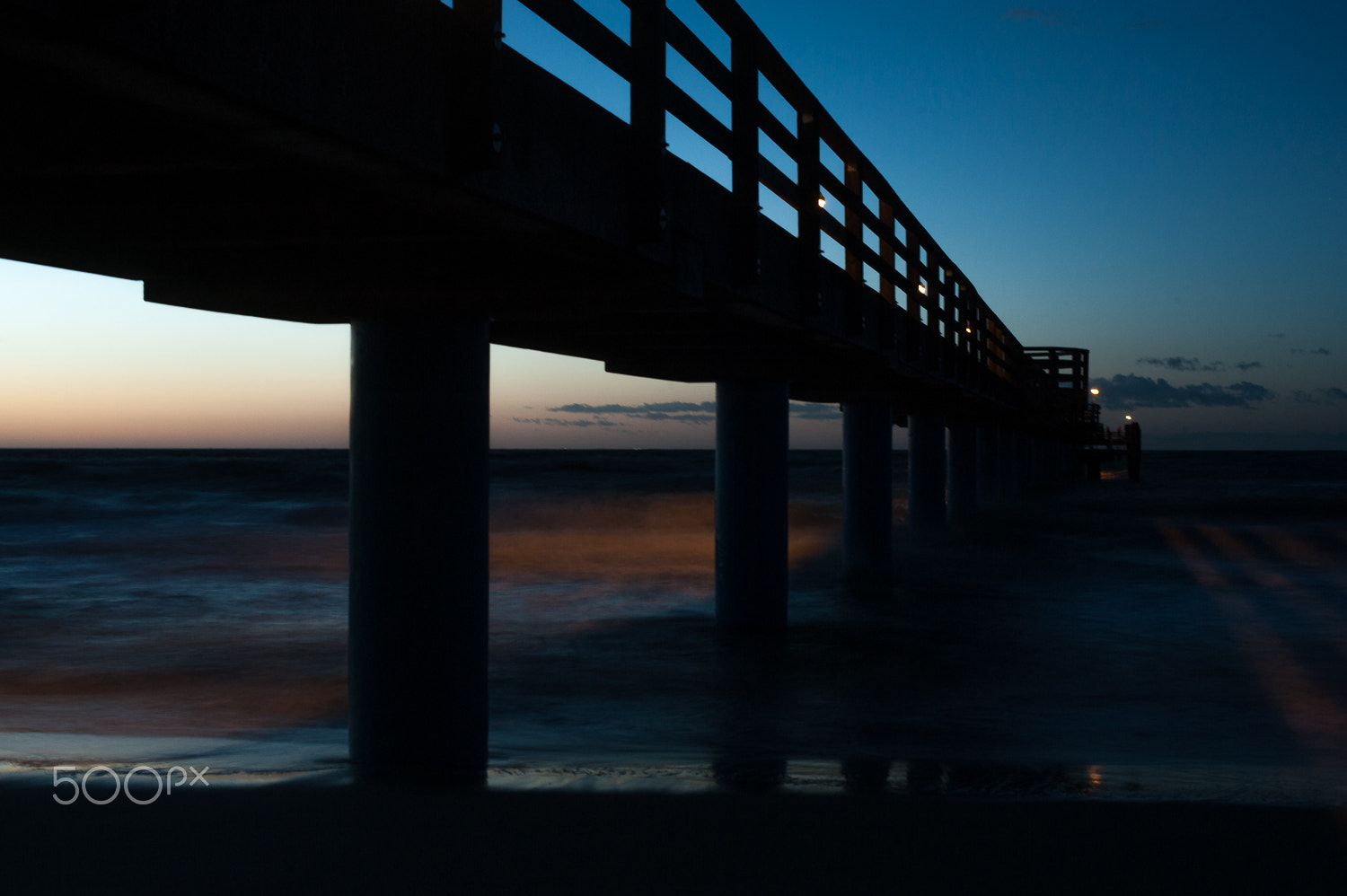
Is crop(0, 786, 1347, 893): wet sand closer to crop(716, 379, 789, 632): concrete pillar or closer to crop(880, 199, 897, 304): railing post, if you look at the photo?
crop(716, 379, 789, 632): concrete pillar

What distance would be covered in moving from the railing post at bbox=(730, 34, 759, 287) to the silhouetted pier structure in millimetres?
21

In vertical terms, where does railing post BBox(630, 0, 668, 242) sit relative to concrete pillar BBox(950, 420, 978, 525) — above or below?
above

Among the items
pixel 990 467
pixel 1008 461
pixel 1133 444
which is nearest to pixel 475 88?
pixel 990 467

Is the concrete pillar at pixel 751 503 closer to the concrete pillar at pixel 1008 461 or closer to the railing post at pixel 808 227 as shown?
the railing post at pixel 808 227

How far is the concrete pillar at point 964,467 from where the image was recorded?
31375 mm

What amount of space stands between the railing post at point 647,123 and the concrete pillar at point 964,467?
2699 centimetres

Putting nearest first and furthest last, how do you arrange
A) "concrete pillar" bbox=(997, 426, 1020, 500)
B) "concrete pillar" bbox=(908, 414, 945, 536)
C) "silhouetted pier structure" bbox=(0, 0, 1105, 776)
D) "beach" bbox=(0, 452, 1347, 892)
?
"silhouetted pier structure" bbox=(0, 0, 1105, 776) → "beach" bbox=(0, 452, 1347, 892) → "concrete pillar" bbox=(908, 414, 945, 536) → "concrete pillar" bbox=(997, 426, 1020, 500)

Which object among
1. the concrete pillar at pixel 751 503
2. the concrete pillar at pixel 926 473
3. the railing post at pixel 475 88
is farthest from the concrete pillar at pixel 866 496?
the railing post at pixel 475 88

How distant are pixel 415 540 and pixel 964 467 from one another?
90.6 feet

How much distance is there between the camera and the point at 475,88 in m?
3.86

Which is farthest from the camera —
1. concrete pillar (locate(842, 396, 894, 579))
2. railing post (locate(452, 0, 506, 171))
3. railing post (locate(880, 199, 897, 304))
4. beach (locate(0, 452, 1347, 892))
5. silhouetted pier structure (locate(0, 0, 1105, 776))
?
concrete pillar (locate(842, 396, 894, 579))
